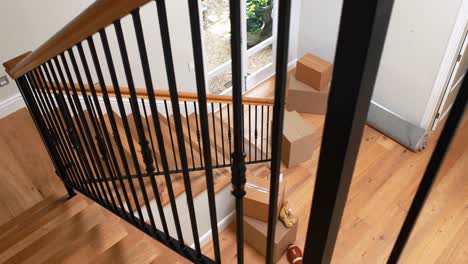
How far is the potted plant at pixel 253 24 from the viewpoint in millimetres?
4883

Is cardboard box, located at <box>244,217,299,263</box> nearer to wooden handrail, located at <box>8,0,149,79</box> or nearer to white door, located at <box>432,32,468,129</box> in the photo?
white door, located at <box>432,32,468,129</box>

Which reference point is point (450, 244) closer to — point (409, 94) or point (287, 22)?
point (409, 94)

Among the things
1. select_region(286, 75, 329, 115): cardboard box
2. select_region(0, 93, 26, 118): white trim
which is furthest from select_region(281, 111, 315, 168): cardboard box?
select_region(0, 93, 26, 118): white trim

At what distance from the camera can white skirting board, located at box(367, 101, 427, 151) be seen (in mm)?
4242

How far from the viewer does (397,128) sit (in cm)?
439

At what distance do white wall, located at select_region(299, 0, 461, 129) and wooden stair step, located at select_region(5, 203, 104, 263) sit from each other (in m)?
3.10

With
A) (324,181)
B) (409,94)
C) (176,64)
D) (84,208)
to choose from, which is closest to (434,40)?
(409,94)

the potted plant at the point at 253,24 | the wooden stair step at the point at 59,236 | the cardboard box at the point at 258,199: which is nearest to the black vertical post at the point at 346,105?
the wooden stair step at the point at 59,236

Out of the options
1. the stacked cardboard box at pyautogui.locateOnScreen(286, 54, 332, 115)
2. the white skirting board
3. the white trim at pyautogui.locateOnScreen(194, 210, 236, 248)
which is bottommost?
the white trim at pyautogui.locateOnScreen(194, 210, 236, 248)

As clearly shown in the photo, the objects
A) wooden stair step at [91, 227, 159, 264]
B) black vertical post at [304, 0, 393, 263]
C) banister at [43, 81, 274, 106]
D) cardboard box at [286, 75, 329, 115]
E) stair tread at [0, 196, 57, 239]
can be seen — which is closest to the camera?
black vertical post at [304, 0, 393, 263]

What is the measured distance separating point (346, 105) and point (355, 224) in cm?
339

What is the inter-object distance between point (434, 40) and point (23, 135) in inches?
141

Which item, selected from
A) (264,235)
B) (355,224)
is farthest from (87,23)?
(355,224)

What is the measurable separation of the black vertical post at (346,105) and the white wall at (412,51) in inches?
133
